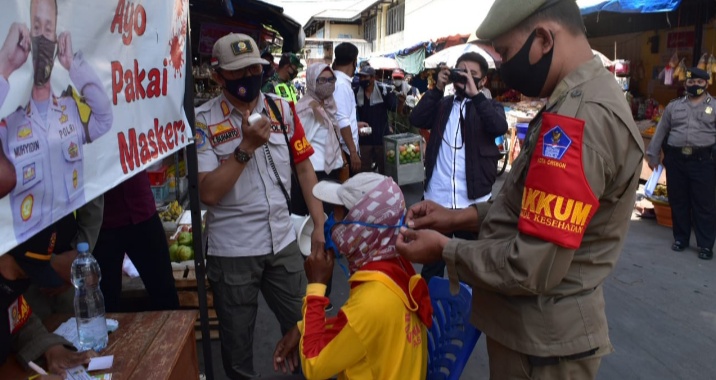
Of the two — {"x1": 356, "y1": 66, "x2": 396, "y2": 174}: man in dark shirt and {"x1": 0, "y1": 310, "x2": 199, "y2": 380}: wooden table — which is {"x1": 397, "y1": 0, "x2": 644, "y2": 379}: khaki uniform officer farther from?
{"x1": 356, "y1": 66, "x2": 396, "y2": 174}: man in dark shirt

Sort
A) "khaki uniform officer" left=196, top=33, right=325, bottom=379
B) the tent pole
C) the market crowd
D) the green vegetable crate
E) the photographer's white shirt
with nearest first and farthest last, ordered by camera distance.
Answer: the market crowd < "khaki uniform officer" left=196, top=33, right=325, bottom=379 < the photographer's white shirt < the green vegetable crate < the tent pole

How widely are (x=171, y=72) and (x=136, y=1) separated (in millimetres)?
396

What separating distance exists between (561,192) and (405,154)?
6038 mm

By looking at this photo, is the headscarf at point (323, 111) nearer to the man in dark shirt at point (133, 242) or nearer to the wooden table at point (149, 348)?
the man in dark shirt at point (133, 242)

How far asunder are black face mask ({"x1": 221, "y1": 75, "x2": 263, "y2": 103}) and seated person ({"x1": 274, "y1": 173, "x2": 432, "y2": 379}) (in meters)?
0.84

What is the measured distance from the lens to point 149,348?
2.12 m

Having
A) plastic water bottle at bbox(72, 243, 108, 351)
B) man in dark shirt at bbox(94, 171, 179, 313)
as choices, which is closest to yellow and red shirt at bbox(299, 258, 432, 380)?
plastic water bottle at bbox(72, 243, 108, 351)

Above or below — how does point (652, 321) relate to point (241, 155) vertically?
below

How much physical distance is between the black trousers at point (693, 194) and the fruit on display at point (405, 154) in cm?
304

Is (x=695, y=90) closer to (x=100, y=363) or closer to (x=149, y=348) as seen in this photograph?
(x=149, y=348)

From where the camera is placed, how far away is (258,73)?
8.89 feet

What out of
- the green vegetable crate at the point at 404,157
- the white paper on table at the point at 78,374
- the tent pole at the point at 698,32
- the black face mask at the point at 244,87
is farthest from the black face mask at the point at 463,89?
the tent pole at the point at 698,32

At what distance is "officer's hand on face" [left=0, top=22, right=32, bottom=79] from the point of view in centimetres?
123

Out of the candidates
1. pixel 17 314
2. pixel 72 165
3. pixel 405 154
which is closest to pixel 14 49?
pixel 72 165
